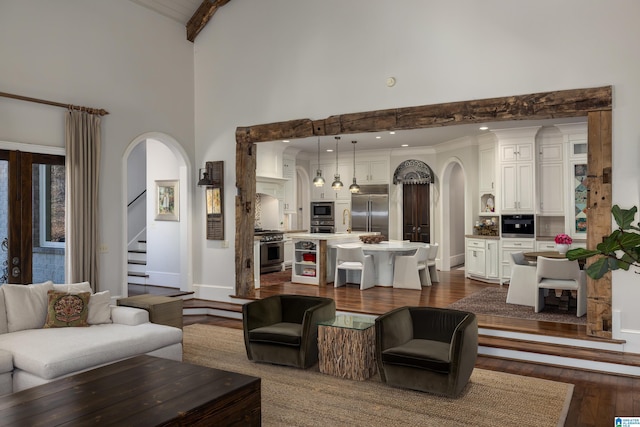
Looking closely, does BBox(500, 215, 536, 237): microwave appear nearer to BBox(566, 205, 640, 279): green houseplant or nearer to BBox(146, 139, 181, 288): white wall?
BBox(146, 139, 181, 288): white wall

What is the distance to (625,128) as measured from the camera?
4949 mm

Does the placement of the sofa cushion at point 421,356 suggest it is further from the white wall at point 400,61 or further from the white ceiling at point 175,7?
the white ceiling at point 175,7

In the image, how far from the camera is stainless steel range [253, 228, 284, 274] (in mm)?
10359

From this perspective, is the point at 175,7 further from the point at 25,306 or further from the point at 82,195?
the point at 25,306

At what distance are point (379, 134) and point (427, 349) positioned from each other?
6.32 metres

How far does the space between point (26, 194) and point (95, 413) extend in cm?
384

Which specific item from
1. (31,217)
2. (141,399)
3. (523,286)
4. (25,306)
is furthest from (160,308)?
(523,286)

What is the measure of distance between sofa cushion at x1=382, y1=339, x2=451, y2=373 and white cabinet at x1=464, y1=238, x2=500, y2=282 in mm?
5415

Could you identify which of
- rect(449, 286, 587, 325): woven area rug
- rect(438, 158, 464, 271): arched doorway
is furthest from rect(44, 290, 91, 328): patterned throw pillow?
rect(438, 158, 464, 271): arched doorway

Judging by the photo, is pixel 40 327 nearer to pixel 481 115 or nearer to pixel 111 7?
pixel 111 7

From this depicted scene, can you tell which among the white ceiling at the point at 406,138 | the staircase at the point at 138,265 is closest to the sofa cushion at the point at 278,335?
the staircase at the point at 138,265

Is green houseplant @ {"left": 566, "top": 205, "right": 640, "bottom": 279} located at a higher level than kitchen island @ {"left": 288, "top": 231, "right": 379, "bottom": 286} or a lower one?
higher

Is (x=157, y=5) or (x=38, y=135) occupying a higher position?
(x=157, y=5)

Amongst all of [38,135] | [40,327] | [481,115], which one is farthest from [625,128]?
[38,135]
